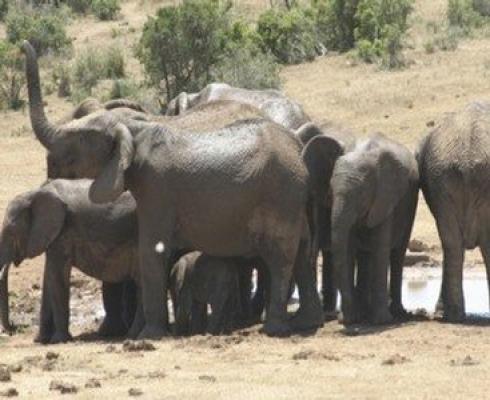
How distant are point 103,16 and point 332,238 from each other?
1393 inches

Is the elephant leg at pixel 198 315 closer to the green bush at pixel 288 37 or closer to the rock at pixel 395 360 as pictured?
the rock at pixel 395 360

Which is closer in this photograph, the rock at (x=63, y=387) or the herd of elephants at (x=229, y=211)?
the rock at (x=63, y=387)

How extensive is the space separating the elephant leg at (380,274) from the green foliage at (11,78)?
2036 cm

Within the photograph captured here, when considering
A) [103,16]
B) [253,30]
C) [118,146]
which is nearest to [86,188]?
[118,146]

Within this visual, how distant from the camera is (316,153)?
45.8ft

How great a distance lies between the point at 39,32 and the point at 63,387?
31.7 metres

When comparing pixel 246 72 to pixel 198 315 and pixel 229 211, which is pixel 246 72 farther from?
pixel 229 211

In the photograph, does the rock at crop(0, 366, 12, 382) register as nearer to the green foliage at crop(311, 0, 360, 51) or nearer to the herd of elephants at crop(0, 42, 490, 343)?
the herd of elephants at crop(0, 42, 490, 343)

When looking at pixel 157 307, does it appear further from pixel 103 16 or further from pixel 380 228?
pixel 103 16

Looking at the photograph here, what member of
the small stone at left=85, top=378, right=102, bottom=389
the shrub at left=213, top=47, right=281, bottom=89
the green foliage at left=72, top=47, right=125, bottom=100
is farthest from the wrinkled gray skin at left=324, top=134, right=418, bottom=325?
the green foliage at left=72, top=47, right=125, bottom=100

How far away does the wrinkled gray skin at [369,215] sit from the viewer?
1351 cm

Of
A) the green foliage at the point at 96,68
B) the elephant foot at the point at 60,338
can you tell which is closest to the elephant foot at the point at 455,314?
the elephant foot at the point at 60,338

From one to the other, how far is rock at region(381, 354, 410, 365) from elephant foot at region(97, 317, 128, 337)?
385 centimetres

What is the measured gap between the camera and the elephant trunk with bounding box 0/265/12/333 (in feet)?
47.1
